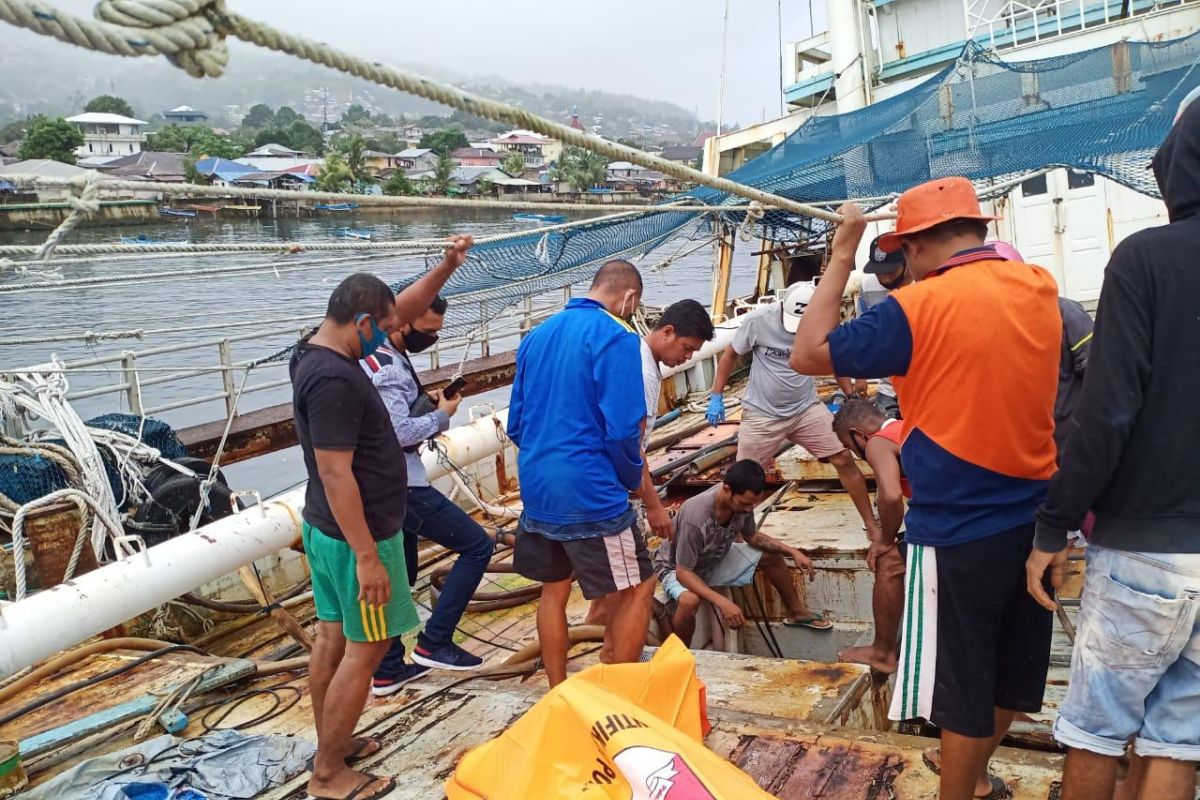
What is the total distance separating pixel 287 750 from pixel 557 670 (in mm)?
1045

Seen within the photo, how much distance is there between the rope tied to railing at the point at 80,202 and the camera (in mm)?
2164

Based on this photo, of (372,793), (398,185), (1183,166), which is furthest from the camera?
(398,185)

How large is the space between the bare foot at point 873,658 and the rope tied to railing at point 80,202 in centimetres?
324

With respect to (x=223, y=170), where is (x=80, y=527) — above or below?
below

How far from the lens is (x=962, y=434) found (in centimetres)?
235

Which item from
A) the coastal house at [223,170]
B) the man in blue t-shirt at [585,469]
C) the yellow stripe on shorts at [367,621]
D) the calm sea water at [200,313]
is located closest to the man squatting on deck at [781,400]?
the man in blue t-shirt at [585,469]

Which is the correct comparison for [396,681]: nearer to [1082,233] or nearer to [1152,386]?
[1152,386]

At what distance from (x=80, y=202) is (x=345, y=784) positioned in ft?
6.69

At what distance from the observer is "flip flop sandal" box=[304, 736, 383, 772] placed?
3385mm

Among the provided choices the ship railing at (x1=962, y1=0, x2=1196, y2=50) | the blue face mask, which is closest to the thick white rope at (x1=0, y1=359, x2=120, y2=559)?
the blue face mask

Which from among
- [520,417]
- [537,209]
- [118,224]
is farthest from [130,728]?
[118,224]

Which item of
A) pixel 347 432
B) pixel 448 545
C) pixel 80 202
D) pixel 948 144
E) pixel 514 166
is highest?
pixel 514 166

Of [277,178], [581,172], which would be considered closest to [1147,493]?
[277,178]

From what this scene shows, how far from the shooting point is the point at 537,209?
10.6 feet
